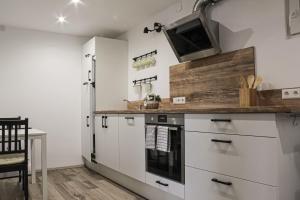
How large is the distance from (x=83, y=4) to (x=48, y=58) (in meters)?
1.49

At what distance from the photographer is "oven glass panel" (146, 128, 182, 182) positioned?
7.37 ft

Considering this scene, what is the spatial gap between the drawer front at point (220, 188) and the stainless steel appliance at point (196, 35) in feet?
3.97

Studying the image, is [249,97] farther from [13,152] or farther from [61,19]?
[61,19]

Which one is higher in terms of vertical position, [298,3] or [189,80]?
[298,3]

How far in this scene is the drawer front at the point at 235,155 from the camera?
151 cm

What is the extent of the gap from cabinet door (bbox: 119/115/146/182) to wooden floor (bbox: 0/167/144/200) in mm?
280

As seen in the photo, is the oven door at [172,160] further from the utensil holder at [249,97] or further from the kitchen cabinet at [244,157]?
the utensil holder at [249,97]

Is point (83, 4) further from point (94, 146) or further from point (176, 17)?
point (94, 146)

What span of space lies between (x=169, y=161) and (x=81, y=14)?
235cm

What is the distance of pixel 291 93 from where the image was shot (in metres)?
1.95

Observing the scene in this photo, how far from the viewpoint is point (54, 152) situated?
429cm

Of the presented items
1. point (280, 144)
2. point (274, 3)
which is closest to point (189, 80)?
point (274, 3)

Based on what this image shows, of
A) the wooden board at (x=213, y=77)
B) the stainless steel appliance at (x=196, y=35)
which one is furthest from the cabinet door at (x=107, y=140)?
the stainless steel appliance at (x=196, y=35)

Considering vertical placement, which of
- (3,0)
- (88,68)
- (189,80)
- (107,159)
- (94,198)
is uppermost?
(3,0)
